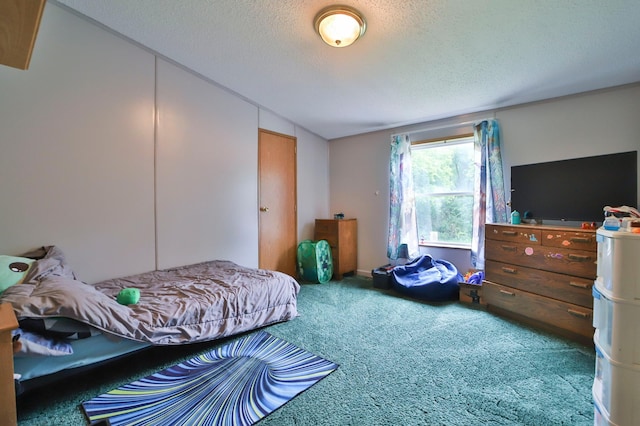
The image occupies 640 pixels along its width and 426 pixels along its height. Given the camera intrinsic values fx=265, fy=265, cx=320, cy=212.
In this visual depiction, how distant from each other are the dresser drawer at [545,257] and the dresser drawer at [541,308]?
0.26 meters

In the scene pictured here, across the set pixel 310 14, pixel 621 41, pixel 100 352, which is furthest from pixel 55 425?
pixel 621 41

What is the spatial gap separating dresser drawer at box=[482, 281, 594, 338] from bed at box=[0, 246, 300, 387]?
197 cm

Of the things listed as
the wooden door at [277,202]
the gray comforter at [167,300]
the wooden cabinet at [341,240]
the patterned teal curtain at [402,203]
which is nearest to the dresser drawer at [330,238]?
the wooden cabinet at [341,240]

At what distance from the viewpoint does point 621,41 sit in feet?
6.12

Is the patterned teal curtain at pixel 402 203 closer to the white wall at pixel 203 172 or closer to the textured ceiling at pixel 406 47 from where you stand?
the textured ceiling at pixel 406 47

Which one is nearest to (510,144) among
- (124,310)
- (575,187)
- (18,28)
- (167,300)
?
(575,187)

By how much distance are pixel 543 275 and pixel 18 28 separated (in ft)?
12.4

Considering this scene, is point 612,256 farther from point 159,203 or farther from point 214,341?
point 159,203

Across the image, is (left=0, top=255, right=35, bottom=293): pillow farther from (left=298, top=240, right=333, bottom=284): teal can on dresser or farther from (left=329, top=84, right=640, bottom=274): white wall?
(left=329, top=84, right=640, bottom=274): white wall

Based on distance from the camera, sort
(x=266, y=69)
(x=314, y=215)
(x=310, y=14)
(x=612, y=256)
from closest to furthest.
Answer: (x=612, y=256), (x=310, y=14), (x=266, y=69), (x=314, y=215)

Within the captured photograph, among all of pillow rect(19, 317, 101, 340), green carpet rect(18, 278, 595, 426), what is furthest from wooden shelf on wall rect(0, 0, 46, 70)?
green carpet rect(18, 278, 595, 426)

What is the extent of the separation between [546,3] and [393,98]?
145 cm

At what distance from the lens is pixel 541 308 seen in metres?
2.25

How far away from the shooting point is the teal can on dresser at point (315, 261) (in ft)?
12.2
